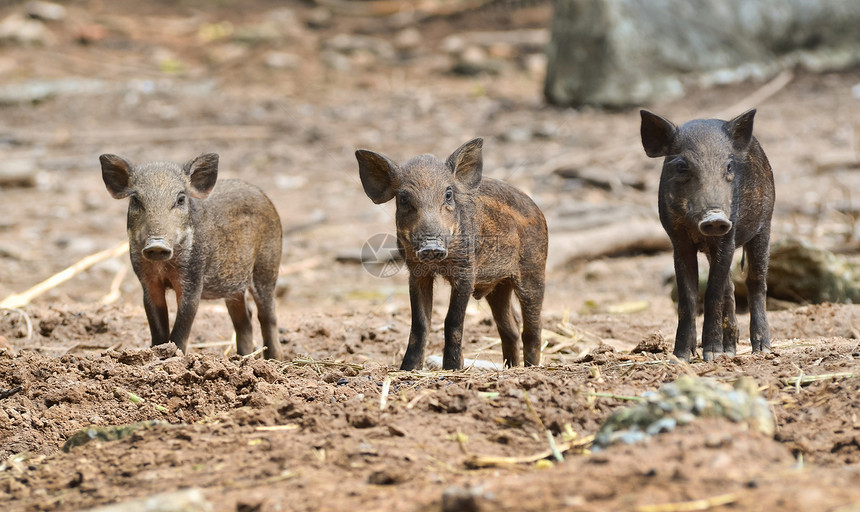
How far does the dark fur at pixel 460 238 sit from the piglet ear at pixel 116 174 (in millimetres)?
1596

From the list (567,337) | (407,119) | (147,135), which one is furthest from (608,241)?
(147,135)

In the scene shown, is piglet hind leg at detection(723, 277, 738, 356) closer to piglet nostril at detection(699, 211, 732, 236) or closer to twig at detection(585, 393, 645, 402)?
piglet nostril at detection(699, 211, 732, 236)

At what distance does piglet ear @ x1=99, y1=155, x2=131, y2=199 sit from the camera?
6273 millimetres

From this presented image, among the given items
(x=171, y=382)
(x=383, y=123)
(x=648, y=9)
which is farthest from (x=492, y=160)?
(x=171, y=382)

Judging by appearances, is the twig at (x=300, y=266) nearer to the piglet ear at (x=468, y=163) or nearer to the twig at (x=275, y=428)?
the piglet ear at (x=468, y=163)

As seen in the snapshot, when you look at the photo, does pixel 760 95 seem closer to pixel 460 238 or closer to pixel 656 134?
pixel 656 134

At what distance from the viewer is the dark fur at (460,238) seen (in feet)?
19.1

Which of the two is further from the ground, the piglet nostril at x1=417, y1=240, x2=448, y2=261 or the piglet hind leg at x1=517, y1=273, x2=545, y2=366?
the piglet nostril at x1=417, y1=240, x2=448, y2=261

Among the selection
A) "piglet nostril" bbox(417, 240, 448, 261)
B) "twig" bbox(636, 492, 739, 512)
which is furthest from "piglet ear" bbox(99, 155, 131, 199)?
"twig" bbox(636, 492, 739, 512)

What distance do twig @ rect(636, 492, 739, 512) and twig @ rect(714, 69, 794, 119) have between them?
1367cm

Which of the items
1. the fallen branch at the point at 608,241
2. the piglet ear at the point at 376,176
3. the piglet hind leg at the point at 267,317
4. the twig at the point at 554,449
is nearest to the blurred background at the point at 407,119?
the fallen branch at the point at 608,241

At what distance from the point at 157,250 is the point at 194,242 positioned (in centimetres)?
59

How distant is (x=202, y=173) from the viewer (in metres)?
6.65

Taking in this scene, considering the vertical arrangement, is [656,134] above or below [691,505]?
above
